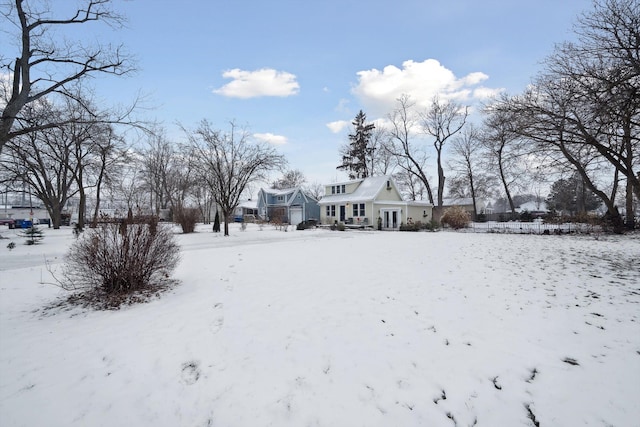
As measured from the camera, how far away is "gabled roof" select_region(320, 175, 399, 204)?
1058 inches

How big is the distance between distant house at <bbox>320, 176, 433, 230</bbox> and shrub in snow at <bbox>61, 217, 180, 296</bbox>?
21.4 metres

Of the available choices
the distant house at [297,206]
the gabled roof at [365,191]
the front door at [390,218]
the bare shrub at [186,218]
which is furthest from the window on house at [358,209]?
the bare shrub at [186,218]

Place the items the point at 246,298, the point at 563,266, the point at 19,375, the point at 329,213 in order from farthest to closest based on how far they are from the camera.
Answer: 1. the point at 329,213
2. the point at 563,266
3. the point at 246,298
4. the point at 19,375

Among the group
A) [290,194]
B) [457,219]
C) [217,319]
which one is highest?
[290,194]

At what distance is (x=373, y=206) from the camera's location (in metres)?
26.3

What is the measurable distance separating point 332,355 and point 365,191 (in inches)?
1011

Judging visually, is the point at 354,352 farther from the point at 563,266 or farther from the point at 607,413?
the point at 563,266

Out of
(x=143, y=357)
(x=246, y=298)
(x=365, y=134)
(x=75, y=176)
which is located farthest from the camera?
(x=365, y=134)

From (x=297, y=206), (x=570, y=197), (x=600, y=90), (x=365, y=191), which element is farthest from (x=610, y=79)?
(x=570, y=197)

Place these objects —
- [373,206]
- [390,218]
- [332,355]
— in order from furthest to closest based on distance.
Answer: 1. [390,218]
2. [373,206]
3. [332,355]

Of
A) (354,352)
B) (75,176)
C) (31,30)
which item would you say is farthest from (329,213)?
(354,352)

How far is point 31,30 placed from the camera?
7488mm

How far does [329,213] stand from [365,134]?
49.6 feet

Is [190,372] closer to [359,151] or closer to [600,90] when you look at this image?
[600,90]
